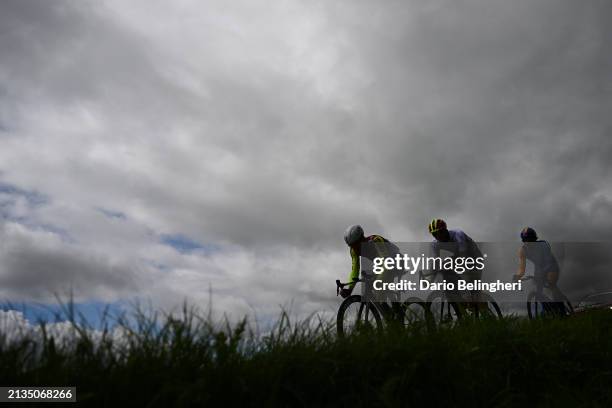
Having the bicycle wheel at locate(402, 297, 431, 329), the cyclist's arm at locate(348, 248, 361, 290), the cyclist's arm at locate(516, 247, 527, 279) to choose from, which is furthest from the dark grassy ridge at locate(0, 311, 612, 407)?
the cyclist's arm at locate(516, 247, 527, 279)

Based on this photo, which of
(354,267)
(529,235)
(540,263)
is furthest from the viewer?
(529,235)

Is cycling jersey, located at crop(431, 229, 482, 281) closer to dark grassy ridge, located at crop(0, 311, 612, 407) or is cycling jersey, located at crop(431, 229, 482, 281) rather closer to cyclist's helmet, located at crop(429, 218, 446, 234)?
cyclist's helmet, located at crop(429, 218, 446, 234)

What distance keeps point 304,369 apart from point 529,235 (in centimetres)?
883

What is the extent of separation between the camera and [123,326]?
11.8 feet

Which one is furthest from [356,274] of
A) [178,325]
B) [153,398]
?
[153,398]

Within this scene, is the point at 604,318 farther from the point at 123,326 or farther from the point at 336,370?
the point at 123,326

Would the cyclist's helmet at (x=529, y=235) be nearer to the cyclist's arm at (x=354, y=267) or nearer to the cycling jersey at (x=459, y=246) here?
the cycling jersey at (x=459, y=246)

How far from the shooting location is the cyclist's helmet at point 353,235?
850 centimetres

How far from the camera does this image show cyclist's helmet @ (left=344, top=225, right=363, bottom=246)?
850cm

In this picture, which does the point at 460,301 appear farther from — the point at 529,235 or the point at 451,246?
the point at 529,235

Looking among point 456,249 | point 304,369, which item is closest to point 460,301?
point 456,249

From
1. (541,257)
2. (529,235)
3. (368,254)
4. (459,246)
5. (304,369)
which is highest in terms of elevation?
(529,235)

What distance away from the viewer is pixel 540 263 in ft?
34.6

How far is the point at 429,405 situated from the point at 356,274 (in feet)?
14.0
